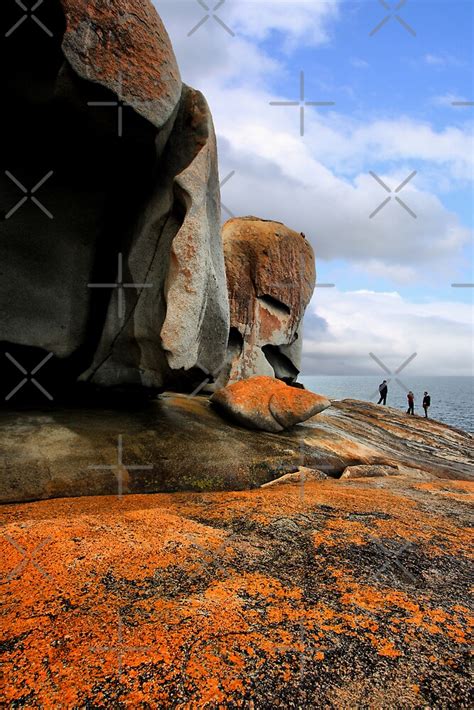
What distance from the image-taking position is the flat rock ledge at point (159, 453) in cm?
454

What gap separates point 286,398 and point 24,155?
5.09 meters

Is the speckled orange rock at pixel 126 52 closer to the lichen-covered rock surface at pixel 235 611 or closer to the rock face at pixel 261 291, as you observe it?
the lichen-covered rock surface at pixel 235 611

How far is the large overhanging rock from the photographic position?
4.23 m

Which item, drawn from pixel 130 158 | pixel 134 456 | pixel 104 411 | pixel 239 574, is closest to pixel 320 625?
pixel 239 574

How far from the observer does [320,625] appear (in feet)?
6.10

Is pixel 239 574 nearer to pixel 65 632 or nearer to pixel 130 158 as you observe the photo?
pixel 65 632

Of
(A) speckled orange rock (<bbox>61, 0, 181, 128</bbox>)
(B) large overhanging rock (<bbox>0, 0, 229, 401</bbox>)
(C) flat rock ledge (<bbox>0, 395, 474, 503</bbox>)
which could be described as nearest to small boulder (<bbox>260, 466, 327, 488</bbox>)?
(C) flat rock ledge (<bbox>0, 395, 474, 503</bbox>)

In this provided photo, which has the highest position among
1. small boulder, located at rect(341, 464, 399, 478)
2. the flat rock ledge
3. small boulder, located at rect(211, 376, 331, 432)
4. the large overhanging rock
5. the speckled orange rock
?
the speckled orange rock

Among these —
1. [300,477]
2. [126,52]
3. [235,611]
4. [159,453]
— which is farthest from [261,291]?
[235,611]

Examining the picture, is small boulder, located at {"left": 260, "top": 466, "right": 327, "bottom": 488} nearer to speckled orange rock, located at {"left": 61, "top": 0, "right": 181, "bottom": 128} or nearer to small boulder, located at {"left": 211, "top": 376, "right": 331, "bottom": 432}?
small boulder, located at {"left": 211, "top": 376, "right": 331, "bottom": 432}

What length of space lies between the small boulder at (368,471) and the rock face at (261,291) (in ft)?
18.4

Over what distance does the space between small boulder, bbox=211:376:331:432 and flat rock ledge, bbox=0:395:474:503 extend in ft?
0.63

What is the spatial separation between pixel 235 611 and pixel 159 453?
338 centimetres

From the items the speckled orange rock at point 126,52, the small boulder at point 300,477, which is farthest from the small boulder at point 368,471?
the speckled orange rock at point 126,52
